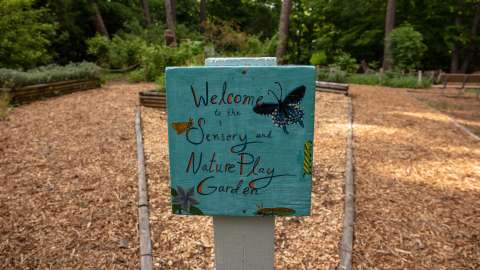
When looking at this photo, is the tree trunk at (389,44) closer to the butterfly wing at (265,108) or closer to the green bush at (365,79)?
the green bush at (365,79)

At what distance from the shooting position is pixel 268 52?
55.7ft

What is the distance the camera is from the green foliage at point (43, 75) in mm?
7559

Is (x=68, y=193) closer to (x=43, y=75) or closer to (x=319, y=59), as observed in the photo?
(x=43, y=75)

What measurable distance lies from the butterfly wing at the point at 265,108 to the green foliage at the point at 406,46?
17.4m

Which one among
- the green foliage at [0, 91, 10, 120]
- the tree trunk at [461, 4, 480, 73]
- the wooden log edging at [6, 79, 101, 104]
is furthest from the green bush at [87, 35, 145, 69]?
the tree trunk at [461, 4, 480, 73]

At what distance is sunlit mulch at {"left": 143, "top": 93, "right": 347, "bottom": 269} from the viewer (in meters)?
2.75

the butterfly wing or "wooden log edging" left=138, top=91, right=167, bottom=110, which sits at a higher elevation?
the butterfly wing

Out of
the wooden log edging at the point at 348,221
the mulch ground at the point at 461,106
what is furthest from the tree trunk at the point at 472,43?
the wooden log edging at the point at 348,221

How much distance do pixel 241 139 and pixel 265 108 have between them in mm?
173

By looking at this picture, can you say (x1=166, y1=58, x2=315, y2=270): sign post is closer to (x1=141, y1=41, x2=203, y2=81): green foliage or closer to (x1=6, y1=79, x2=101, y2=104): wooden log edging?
(x1=6, y1=79, x2=101, y2=104): wooden log edging

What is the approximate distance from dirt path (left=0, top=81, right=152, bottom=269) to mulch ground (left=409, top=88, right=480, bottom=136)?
640 cm

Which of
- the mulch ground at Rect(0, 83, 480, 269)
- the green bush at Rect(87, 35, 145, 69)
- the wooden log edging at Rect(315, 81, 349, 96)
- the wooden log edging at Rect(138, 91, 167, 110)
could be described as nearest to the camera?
the mulch ground at Rect(0, 83, 480, 269)

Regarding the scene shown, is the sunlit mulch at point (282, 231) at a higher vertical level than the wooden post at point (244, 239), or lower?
lower

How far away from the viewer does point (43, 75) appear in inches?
340
